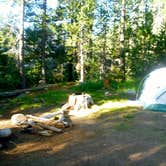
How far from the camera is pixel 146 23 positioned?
26141 millimetres

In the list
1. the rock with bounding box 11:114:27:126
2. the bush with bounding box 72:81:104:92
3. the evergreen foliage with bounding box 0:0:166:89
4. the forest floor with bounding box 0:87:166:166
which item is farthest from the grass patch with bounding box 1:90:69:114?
the evergreen foliage with bounding box 0:0:166:89

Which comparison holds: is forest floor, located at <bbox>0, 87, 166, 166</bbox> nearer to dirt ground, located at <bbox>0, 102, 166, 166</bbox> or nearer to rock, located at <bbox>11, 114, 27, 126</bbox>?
dirt ground, located at <bbox>0, 102, 166, 166</bbox>

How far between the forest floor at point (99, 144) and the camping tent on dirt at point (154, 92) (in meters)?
0.52

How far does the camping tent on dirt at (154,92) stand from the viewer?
11.3m

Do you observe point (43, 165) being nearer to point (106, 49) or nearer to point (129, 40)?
point (129, 40)

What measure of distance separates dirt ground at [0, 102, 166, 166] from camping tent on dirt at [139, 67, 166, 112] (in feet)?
2.61

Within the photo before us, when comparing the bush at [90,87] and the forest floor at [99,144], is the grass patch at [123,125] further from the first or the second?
the bush at [90,87]

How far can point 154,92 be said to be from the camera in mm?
11781

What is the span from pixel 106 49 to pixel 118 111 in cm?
1943

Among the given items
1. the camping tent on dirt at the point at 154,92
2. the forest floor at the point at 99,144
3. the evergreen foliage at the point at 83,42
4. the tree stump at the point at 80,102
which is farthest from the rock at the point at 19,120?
the evergreen foliage at the point at 83,42

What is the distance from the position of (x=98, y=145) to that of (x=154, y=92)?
178 inches

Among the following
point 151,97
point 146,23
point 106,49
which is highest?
point 146,23

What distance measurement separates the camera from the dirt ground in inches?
274

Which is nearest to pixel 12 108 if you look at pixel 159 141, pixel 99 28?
pixel 159 141
